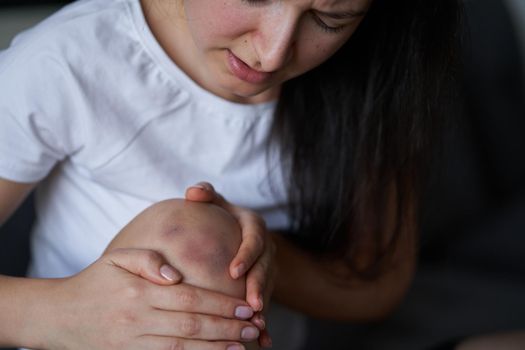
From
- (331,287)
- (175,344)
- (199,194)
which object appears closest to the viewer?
(175,344)

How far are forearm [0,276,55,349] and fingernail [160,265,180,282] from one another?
0.49 feet

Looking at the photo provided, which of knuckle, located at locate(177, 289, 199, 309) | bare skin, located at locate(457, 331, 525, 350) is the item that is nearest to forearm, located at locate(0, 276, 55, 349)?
knuckle, located at locate(177, 289, 199, 309)

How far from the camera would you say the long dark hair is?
1.08 meters

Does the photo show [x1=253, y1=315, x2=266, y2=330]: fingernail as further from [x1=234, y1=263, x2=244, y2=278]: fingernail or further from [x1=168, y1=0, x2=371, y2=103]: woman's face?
[x1=168, y1=0, x2=371, y2=103]: woman's face

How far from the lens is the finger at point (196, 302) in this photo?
2.81 ft

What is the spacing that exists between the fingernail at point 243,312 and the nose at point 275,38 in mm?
268

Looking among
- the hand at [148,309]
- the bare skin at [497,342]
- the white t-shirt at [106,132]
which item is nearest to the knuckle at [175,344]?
the hand at [148,309]

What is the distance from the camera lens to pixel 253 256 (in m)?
0.93

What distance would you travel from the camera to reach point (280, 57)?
2.87 feet

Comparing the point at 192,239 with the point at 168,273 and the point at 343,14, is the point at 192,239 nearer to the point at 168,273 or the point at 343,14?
the point at 168,273

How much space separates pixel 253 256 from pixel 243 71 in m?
0.21

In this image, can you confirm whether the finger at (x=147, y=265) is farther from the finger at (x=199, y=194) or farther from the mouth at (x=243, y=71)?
the mouth at (x=243, y=71)

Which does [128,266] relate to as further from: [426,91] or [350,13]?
[426,91]

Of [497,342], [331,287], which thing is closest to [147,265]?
[331,287]
